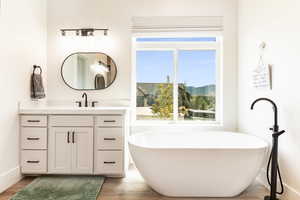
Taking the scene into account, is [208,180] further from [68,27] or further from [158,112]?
[68,27]

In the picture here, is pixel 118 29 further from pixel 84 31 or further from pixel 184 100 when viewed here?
pixel 184 100

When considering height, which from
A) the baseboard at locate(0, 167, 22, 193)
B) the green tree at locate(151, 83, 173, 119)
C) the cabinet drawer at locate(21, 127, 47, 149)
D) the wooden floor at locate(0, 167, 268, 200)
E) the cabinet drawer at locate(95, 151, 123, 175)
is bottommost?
the wooden floor at locate(0, 167, 268, 200)

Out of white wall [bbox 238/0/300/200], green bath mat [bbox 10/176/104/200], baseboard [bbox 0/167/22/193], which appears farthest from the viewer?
baseboard [bbox 0/167/22/193]

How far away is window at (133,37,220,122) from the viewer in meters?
3.75

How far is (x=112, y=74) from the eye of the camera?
11.9ft

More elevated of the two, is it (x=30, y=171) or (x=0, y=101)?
(x=0, y=101)

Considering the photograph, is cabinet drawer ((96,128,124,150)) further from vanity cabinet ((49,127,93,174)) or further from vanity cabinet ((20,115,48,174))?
vanity cabinet ((20,115,48,174))

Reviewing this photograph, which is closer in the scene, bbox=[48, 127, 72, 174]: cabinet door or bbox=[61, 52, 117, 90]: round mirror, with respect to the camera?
bbox=[48, 127, 72, 174]: cabinet door

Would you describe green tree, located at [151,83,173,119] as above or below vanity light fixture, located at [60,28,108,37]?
below

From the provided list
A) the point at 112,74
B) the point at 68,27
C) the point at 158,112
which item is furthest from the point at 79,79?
the point at 158,112

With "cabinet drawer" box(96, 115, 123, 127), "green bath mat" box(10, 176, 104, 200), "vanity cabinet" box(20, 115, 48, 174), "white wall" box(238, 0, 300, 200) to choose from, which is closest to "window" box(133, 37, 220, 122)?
"white wall" box(238, 0, 300, 200)

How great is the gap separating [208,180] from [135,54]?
220 cm

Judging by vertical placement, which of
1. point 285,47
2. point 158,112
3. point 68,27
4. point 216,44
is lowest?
point 158,112

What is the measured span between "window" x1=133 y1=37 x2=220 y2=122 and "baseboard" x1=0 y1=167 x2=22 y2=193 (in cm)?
174
